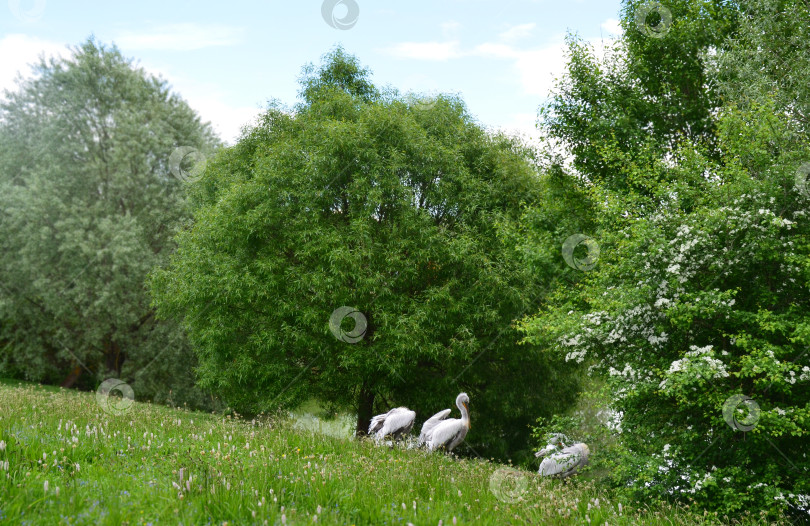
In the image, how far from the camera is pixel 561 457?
537 inches

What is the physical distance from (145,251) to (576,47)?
22280 millimetres

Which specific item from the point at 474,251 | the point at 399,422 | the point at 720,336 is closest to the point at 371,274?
the point at 474,251

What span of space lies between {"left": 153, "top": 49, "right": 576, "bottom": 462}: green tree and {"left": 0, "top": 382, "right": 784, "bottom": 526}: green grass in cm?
1017

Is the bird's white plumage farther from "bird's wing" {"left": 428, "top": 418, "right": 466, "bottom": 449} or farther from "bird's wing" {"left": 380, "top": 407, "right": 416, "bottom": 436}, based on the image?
"bird's wing" {"left": 380, "top": 407, "right": 416, "bottom": 436}


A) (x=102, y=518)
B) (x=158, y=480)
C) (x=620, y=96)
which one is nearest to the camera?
(x=102, y=518)

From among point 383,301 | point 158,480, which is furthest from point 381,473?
point 383,301

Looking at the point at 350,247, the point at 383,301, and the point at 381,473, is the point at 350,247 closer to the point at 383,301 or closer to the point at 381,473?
the point at 383,301

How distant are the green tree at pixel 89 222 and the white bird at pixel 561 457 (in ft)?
72.8

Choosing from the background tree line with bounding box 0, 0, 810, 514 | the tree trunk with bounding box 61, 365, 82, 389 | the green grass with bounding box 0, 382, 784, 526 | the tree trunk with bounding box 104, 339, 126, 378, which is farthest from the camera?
the tree trunk with bounding box 61, 365, 82, 389

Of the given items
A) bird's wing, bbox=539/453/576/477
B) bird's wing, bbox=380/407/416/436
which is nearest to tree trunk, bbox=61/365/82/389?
bird's wing, bbox=380/407/416/436

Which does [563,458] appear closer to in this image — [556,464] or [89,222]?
[556,464]

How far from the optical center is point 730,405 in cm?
1045

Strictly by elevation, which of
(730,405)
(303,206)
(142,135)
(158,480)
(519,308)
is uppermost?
(142,135)

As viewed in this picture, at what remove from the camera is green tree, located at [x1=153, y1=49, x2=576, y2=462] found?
65.4 feet
